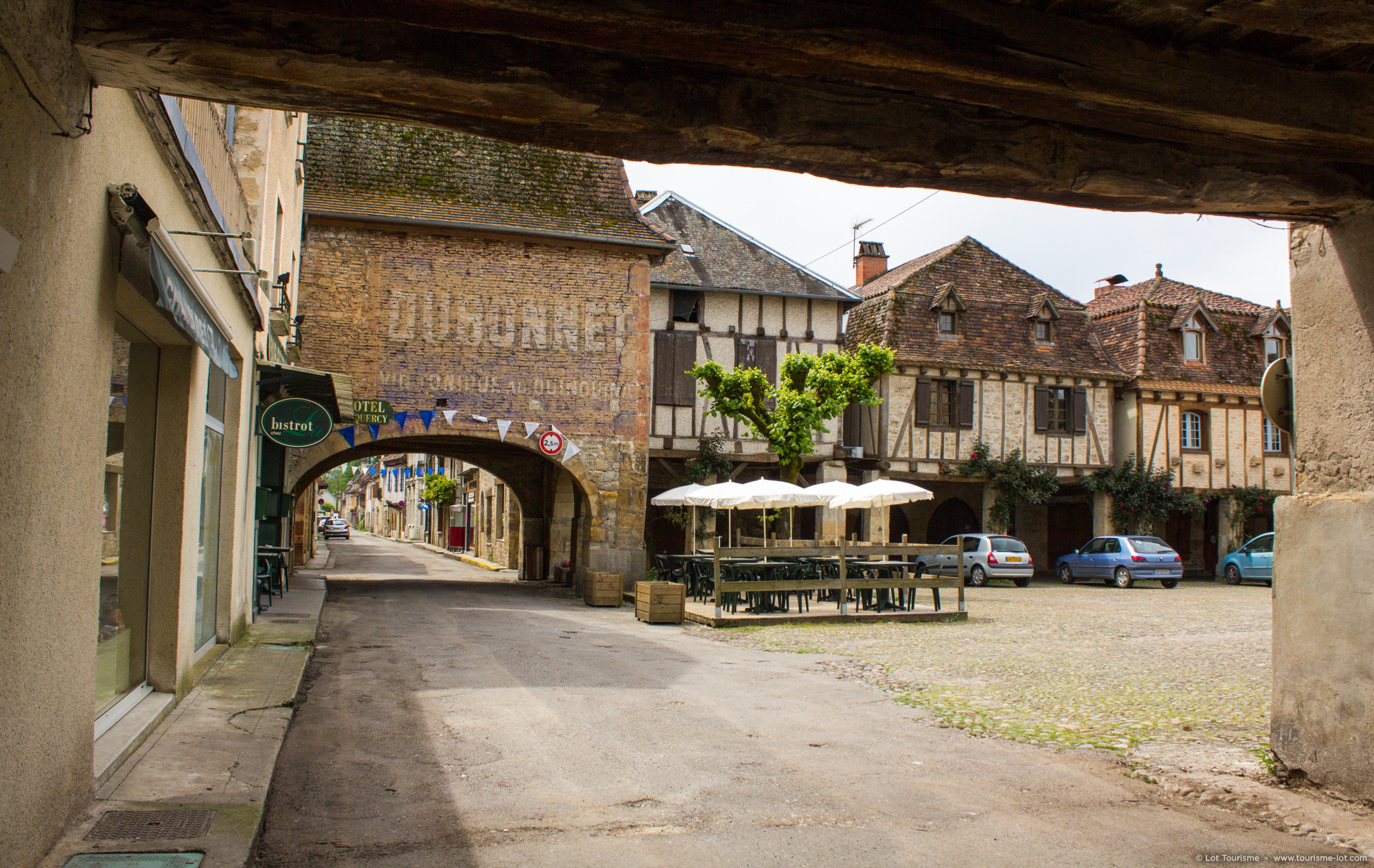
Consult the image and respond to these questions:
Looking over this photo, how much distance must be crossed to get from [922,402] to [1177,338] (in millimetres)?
8504

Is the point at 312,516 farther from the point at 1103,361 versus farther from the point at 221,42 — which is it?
the point at 221,42

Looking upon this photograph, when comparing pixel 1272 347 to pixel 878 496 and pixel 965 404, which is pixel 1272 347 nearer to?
pixel 965 404

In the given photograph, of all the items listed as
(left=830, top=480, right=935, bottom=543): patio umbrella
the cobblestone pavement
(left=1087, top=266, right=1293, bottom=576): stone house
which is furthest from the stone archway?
(left=830, top=480, right=935, bottom=543): patio umbrella

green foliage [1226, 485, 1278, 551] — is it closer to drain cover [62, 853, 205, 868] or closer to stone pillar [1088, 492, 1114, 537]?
stone pillar [1088, 492, 1114, 537]

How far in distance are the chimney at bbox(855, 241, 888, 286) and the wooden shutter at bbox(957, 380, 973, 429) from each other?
21.4 ft

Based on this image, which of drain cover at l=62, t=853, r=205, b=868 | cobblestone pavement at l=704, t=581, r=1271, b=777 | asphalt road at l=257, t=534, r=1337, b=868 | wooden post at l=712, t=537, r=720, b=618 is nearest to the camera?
drain cover at l=62, t=853, r=205, b=868

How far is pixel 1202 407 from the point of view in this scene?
28594 mm

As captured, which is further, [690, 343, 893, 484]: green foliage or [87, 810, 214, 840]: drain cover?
[690, 343, 893, 484]: green foliage

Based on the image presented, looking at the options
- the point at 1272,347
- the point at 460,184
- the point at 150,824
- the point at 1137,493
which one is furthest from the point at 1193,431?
the point at 150,824

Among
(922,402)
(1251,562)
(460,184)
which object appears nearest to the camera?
(460,184)

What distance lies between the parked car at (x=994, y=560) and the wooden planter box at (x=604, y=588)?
9372mm

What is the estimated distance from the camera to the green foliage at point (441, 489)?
142ft

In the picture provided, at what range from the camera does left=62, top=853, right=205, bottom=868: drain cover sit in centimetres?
351

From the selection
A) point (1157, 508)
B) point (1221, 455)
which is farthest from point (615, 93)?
point (1221, 455)
